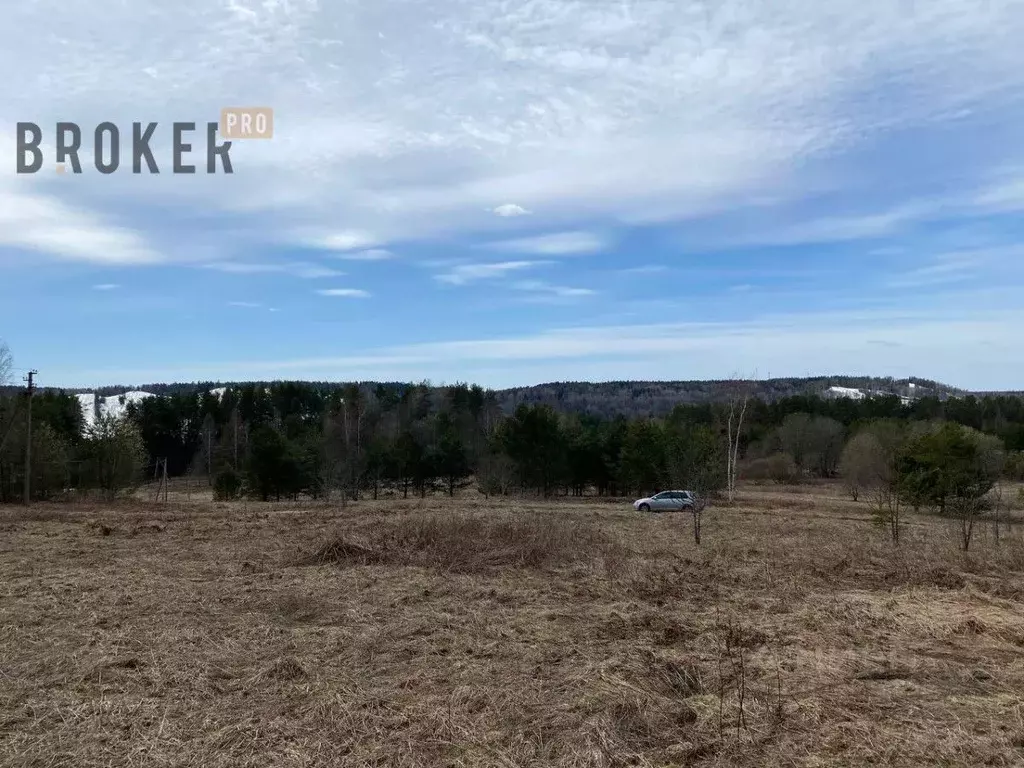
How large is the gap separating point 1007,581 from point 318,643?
9.70 m

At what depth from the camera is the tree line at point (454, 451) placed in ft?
109

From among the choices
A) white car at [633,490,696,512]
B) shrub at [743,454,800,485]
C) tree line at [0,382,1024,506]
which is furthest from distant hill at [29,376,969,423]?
white car at [633,490,696,512]

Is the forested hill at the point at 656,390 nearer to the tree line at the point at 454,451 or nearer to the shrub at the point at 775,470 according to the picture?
the tree line at the point at 454,451

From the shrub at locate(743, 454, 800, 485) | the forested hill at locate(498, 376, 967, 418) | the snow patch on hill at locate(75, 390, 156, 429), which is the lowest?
the shrub at locate(743, 454, 800, 485)

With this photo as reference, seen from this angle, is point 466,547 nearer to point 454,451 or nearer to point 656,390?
point 454,451

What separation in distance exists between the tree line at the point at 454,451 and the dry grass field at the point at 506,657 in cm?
788

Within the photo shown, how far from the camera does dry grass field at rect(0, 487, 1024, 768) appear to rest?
4.99 m

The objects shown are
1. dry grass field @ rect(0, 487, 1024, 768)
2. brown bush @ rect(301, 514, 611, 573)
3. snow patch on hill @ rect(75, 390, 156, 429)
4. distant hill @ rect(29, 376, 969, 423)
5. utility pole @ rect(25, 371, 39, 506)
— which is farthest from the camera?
distant hill @ rect(29, 376, 969, 423)

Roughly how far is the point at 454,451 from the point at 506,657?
1434 inches

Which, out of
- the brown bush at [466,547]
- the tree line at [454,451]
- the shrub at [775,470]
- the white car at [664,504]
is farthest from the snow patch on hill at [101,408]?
the shrub at [775,470]

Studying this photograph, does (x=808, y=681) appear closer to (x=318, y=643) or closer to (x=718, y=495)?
(x=318, y=643)

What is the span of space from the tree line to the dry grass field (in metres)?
7.88

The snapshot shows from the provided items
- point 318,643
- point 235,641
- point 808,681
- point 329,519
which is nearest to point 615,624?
point 808,681

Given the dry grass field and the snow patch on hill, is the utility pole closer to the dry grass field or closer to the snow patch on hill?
the snow patch on hill
